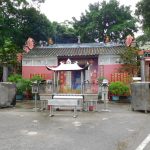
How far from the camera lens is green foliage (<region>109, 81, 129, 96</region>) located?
21.4m

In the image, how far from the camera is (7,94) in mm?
16812

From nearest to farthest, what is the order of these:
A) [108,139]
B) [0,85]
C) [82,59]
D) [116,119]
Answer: [108,139] → [116,119] → [0,85] → [82,59]

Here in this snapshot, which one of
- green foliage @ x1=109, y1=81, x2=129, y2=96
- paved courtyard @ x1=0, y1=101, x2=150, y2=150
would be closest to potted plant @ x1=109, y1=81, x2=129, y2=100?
green foliage @ x1=109, y1=81, x2=129, y2=96

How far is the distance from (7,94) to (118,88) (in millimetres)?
7653

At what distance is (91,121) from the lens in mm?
A: 11797

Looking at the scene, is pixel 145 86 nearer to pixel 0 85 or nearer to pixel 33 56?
pixel 0 85

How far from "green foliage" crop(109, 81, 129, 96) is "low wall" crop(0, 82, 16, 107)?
22.6ft

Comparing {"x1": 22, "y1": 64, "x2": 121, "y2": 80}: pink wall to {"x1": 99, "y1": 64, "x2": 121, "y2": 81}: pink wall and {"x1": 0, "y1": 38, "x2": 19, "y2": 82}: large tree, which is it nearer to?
{"x1": 99, "y1": 64, "x2": 121, "y2": 81}: pink wall

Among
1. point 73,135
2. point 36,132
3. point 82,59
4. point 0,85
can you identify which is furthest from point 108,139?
point 82,59

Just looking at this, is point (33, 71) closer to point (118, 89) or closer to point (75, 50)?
point (75, 50)

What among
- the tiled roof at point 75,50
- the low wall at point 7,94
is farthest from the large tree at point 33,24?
the low wall at point 7,94

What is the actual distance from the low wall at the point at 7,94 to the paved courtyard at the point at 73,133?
3622 millimetres

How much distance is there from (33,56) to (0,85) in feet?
28.0

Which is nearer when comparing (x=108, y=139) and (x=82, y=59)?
(x=108, y=139)
